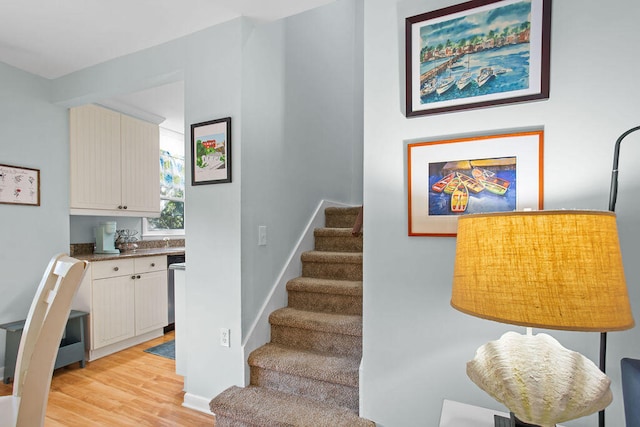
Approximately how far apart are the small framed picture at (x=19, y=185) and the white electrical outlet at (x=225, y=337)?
210 cm

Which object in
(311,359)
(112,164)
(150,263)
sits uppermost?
(112,164)

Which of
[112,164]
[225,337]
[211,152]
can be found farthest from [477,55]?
[112,164]

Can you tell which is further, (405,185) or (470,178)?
(405,185)

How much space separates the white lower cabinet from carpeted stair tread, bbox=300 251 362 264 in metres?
1.79

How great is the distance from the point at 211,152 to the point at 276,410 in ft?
5.17

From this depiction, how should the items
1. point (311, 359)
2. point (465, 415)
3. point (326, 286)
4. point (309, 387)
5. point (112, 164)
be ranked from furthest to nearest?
point (112, 164) < point (326, 286) < point (311, 359) < point (309, 387) < point (465, 415)

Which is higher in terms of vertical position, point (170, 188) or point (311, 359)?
point (170, 188)

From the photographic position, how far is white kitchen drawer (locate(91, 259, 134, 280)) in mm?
2916

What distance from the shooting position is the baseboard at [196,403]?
212cm

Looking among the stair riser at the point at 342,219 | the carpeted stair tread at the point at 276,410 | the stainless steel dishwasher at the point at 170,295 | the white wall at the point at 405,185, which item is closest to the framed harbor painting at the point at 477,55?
the white wall at the point at 405,185

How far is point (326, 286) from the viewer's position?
2.36 metres

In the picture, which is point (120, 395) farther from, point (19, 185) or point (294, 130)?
point (294, 130)

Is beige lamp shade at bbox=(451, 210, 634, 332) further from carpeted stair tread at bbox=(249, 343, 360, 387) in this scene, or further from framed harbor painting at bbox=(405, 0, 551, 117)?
carpeted stair tread at bbox=(249, 343, 360, 387)

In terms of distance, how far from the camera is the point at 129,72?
247cm
